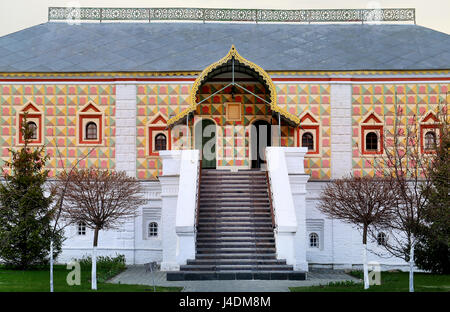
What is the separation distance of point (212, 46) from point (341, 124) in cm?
672

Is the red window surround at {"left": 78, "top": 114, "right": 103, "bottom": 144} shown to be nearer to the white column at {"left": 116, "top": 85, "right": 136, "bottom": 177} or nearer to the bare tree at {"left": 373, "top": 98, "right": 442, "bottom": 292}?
the white column at {"left": 116, "top": 85, "right": 136, "bottom": 177}

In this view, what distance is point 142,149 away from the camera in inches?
1042

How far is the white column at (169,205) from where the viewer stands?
22172 millimetres

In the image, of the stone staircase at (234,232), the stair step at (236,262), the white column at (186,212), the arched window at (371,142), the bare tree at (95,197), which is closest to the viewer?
the stone staircase at (234,232)

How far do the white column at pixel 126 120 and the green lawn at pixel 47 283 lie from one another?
20.2 feet

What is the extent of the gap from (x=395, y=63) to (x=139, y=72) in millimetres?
10626

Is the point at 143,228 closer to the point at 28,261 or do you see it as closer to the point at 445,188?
the point at 28,261

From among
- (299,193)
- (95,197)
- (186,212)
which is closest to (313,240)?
(299,193)

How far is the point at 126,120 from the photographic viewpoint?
26.5 metres

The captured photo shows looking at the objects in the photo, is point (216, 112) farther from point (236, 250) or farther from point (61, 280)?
point (61, 280)

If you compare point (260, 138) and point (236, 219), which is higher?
point (260, 138)

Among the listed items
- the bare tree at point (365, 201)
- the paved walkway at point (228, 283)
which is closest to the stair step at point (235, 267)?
the paved walkway at point (228, 283)

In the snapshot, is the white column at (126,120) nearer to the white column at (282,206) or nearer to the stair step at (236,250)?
the white column at (282,206)

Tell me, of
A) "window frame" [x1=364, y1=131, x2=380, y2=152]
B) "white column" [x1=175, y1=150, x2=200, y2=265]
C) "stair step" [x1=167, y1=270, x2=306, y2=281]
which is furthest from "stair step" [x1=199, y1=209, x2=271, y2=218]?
"window frame" [x1=364, y1=131, x2=380, y2=152]
